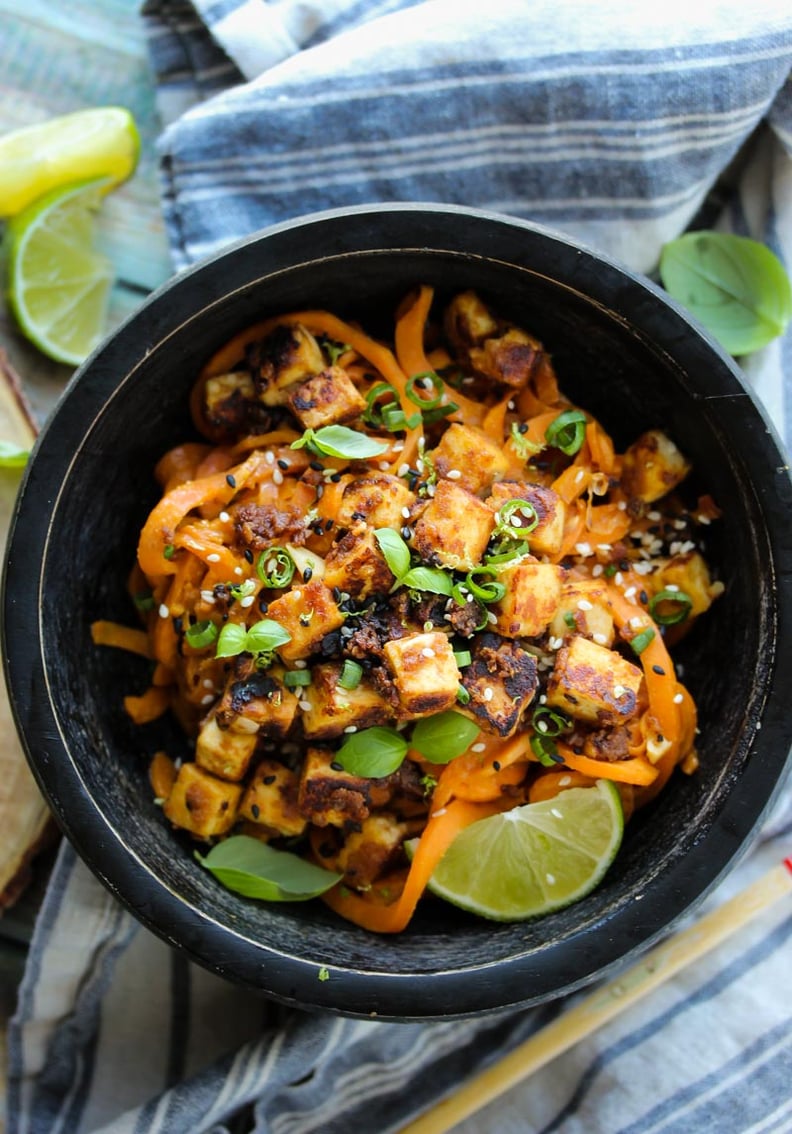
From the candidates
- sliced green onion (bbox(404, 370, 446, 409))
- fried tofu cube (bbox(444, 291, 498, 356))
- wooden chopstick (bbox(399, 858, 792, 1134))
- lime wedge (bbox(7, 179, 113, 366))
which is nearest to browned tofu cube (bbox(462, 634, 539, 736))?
sliced green onion (bbox(404, 370, 446, 409))

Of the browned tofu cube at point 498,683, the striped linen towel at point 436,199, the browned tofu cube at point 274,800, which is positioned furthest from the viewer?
the striped linen towel at point 436,199

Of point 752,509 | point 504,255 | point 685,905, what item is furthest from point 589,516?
point 685,905

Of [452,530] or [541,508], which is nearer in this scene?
[452,530]

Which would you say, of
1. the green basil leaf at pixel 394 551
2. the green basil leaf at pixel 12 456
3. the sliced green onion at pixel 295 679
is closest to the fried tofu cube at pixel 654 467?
the green basil leaf at pixel 394 551

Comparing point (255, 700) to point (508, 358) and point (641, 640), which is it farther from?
point (508, 358)

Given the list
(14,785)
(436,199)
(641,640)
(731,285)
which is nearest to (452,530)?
(641,640)

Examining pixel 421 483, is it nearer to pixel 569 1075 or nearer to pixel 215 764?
pixel 215 764

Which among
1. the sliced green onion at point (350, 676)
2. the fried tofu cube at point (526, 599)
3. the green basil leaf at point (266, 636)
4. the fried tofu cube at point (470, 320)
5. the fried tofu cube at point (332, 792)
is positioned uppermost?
the fried tofu cube at point (470, 320)

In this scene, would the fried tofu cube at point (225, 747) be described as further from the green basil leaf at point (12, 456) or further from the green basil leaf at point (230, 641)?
the green basil leaf at point (12, 456)
